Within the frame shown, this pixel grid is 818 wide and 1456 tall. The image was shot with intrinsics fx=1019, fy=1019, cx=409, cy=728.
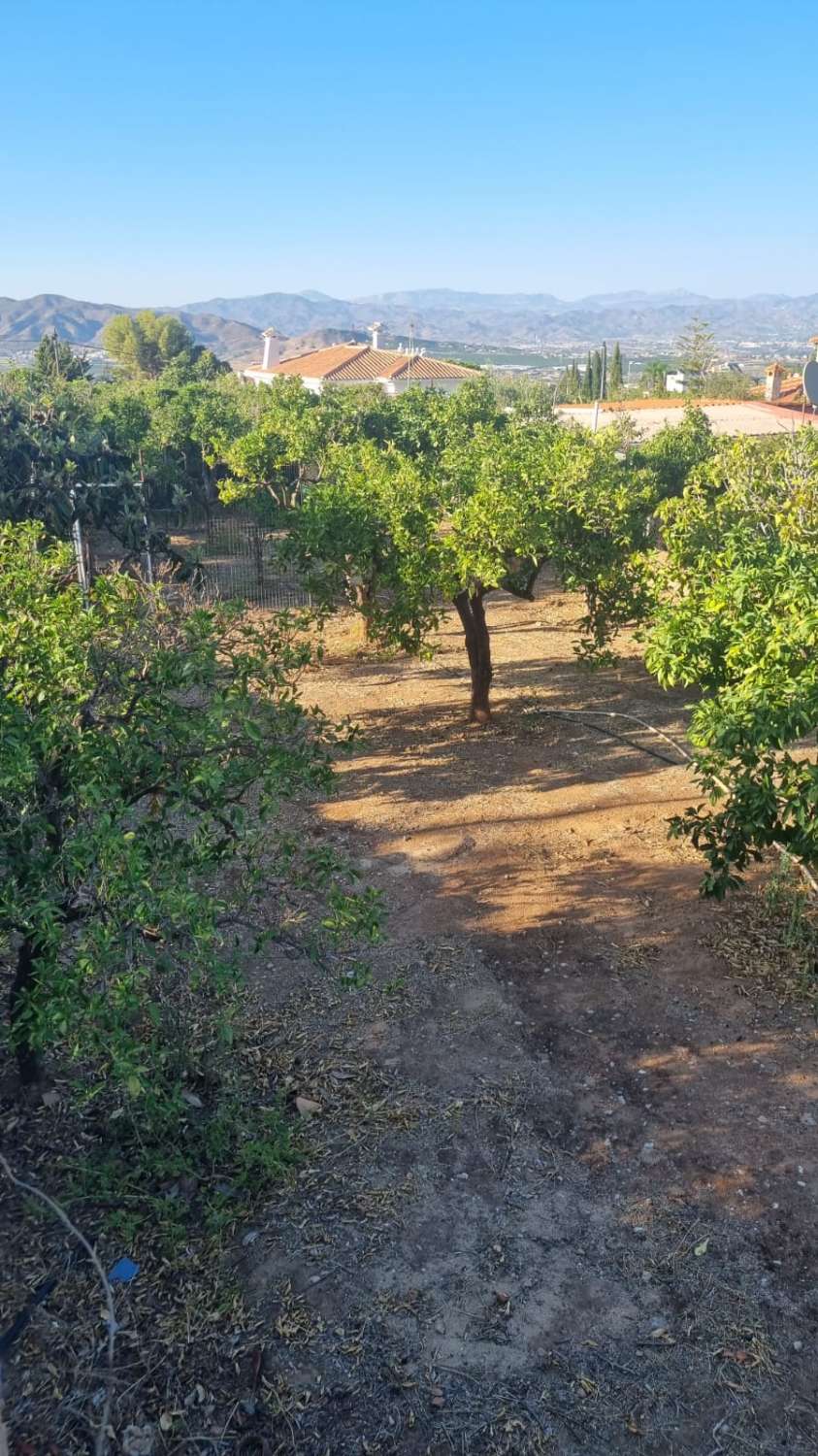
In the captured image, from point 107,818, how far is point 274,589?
16.5 metres

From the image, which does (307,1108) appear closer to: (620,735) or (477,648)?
(620,735)

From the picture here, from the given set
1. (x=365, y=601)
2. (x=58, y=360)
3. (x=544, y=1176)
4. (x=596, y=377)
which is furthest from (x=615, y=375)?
(x=544, y=1176)

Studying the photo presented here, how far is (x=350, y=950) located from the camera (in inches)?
319

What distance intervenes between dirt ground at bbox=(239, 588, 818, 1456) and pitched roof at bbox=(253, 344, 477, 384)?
64171 mm

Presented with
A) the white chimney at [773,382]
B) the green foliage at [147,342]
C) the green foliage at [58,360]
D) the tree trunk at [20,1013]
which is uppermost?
the green foliage at [147,342]

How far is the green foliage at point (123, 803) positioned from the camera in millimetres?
4660

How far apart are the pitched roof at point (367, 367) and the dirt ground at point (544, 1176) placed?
64.2 m

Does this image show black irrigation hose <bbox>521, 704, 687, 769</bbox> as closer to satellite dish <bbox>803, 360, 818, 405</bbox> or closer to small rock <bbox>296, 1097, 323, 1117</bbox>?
small rock <bbox>296, 1097, 323, 1117</bbox>

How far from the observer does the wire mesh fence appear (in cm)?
2014

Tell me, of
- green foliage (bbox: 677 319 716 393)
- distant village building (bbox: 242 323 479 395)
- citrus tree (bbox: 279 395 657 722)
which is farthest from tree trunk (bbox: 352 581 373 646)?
green foliage (bbox: 677 319 716 393)

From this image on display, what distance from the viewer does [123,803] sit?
5.01m

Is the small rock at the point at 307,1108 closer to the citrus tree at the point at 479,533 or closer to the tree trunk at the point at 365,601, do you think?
the citrus tree at the point at 479,533

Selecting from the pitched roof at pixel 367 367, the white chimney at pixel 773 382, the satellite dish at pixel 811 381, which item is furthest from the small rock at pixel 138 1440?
the pitched roof at pixel 367 367

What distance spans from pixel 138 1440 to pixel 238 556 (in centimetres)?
2134
